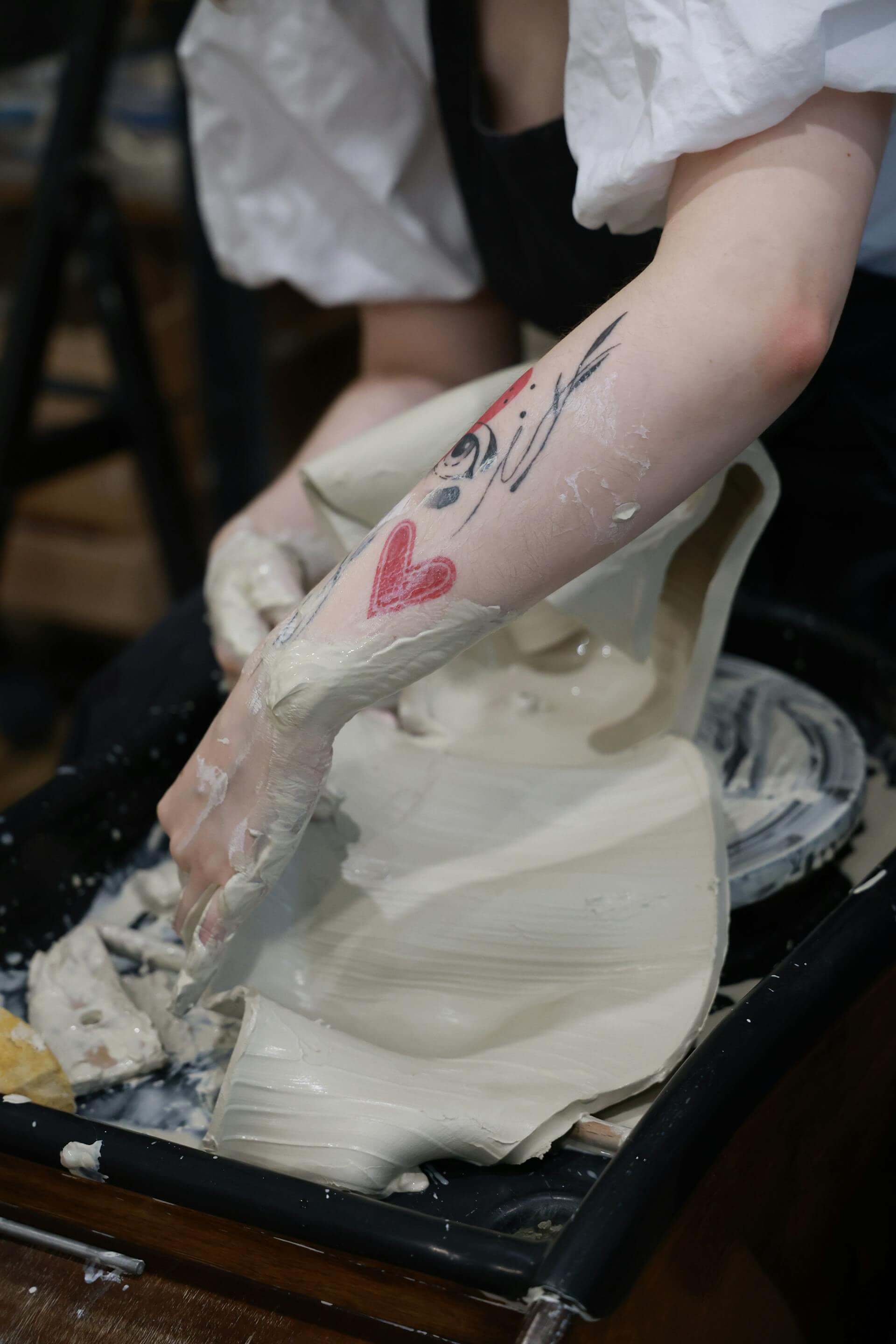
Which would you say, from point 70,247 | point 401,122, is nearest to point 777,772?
point 401,122

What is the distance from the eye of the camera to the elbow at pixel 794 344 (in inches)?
18.5

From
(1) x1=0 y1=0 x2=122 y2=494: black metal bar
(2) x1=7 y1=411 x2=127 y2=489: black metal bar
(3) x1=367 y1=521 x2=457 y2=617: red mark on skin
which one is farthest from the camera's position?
(2) x1=7 y1=411 x2=127 y2=489: black metal bar

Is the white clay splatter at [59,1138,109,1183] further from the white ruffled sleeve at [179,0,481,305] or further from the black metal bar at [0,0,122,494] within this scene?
the black metal bar at [0,0,122,494]

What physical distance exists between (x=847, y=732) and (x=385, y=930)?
362 millimetres

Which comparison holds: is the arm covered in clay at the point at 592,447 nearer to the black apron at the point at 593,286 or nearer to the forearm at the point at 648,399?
the forearm at the point at 648,399

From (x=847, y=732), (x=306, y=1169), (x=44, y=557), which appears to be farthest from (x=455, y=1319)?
(x=44, y=557)

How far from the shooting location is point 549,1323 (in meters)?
0.40

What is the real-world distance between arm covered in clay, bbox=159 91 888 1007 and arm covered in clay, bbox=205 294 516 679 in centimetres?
22

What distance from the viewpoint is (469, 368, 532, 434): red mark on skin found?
0.53m

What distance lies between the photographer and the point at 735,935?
68 cm

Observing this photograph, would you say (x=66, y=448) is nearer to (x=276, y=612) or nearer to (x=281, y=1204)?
(x=276, y=612)

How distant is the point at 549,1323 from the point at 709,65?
48cm

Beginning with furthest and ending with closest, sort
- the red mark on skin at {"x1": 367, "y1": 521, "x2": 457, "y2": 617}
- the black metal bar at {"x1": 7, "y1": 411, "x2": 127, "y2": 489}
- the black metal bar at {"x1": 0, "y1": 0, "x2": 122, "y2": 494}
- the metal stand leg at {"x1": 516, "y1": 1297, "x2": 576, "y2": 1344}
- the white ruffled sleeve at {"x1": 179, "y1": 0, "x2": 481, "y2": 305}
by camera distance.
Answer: the black metal bar at {"x1": 7, "y1": 411, "x2": 127, "y2": 489}
the black metal bar at {"x1": 0, "y1": 0, "x2": 122, "y2": 494}
the white ruffled sleeve at {"x1": 179, "y1": 0, "x2": 481, "y2": 305}
the red mark on skin at {"x1": 367, "y1": 521, "x2": 457, "y2": 617}
the metal stand leg at {"x1": 516, "y1": 1297, "x2": 576, "y2": 1344}

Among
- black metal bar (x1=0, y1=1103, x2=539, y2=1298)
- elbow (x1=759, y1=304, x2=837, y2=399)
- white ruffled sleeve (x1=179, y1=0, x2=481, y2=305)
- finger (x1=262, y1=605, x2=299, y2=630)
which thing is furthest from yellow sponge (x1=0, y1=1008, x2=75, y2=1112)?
white ruffled sleeve (x1=179, y1=0, x2=481, y2=305)
